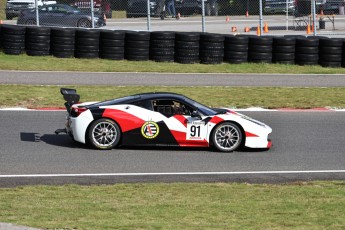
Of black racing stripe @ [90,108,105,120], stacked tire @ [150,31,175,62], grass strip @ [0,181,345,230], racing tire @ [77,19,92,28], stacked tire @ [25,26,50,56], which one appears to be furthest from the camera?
racing tire @ [77,19,92,28]

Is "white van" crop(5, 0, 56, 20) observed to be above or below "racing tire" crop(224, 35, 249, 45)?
above

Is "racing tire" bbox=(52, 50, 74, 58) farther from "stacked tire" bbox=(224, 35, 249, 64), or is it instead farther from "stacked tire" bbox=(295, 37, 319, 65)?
"stacked tire" bbox=(295, 37, 319, 65)

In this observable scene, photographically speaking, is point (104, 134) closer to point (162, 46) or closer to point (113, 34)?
point (113, 34)

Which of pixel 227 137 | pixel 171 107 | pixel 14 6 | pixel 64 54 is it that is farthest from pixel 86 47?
pixel 14 6

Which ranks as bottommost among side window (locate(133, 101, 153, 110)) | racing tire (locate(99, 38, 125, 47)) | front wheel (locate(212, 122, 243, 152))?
front wheel (locate(212, 122, 243, 152))

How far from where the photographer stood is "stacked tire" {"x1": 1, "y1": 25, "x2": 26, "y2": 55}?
2516cm

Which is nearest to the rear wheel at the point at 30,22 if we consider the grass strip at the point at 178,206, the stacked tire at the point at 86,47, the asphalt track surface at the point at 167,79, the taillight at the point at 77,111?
the stacked tire at the point at 86,47

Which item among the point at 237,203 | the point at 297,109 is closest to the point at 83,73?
the point at 297,109

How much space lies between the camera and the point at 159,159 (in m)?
14.3

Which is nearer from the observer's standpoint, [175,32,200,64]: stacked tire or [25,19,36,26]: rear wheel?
[175,32,200,64]: stacked tire

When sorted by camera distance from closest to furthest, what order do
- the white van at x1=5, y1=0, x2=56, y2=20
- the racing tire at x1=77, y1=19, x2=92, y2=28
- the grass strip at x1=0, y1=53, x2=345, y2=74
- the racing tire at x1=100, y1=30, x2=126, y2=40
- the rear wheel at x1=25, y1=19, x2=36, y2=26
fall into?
the grass strip at x1=0, y1=53, x2=345, y2=74
the racing tire at x1=100, y1=30, x2=126, y2=40
the racing tire at x1=77, y1=19, x2=92, y2=28
the rear wheel at x1=25, y1=19, x2=36, y2=26
the white van at x1=5, y1=0, x2=56, y2=20

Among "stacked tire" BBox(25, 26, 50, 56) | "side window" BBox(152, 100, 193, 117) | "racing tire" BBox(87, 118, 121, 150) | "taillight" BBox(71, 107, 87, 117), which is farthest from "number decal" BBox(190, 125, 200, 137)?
"stacked tire" BBox(25, 26, 50, 56)

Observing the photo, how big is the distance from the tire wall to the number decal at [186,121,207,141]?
1022 centimetres

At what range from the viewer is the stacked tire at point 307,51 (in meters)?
25.1
